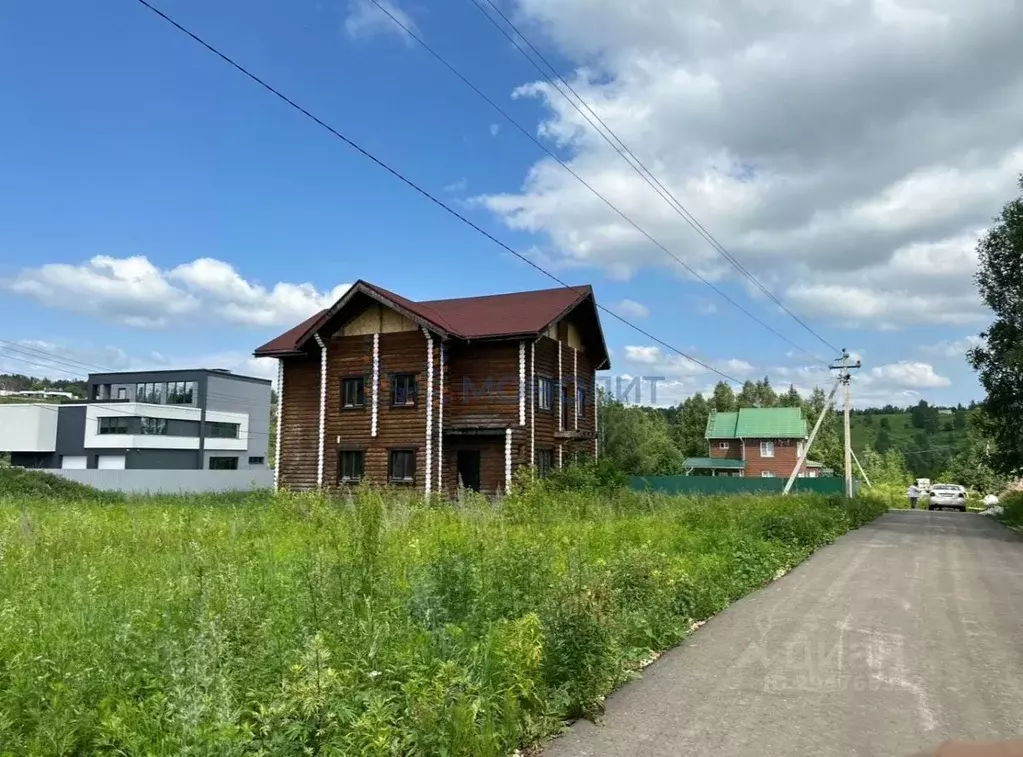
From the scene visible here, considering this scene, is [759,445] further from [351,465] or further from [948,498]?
[351,465]

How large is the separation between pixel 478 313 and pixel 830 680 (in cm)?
2008

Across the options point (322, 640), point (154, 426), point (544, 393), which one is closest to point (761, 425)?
point (544, 393)

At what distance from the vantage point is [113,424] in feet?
176

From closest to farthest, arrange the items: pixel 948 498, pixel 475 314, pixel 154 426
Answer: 1. pixel 475 314
2. pixel 948 498
3. pixel 154 426

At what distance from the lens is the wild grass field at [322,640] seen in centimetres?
350

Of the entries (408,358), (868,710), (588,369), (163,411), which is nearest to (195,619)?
(868,710)

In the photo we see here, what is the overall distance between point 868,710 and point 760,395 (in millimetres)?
86417

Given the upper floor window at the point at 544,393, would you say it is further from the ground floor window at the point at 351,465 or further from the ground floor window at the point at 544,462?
the ground floor window at the point at 351,465

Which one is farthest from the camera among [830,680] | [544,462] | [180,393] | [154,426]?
[180,393]

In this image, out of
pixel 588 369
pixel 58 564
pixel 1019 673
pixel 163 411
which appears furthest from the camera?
pixel 163 411

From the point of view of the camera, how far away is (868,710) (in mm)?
5004

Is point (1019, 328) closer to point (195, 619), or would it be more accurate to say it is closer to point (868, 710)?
point (868, 710)

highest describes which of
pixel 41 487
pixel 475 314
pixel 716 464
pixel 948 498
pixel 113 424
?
pixel 475 314

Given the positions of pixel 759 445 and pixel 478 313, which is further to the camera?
pixel 759 445
